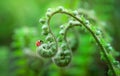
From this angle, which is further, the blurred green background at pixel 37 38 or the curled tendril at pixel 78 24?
the blurred green background at pixel 37 38

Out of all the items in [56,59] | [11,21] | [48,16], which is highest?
[11,21]

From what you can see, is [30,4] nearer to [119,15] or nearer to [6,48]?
[6,48]

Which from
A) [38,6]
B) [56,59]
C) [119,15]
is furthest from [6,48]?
[56,59]

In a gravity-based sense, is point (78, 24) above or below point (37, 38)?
below

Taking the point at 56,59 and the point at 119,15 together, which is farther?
the point at 119,15

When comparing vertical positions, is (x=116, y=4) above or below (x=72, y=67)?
above

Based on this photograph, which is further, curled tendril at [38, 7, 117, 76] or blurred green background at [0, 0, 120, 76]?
blurred green background at [0, 0, 120, 76]

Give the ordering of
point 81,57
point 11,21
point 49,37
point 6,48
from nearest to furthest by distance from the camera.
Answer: point 49,37
point 81,57
point 6,48
point 11,21

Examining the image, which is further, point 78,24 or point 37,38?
point 37,38
